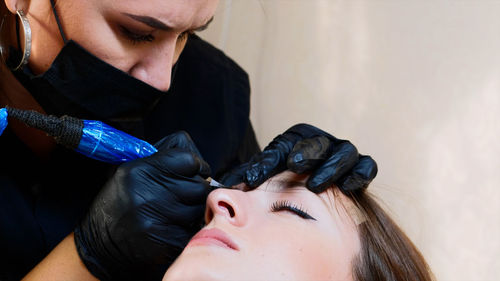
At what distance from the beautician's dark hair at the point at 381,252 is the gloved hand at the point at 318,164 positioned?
0.21 ft

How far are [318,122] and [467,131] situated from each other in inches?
22.1

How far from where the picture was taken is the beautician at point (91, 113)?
1373 mm

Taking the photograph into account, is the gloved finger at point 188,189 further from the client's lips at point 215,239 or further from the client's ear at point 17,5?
the client's ear at point 17,5

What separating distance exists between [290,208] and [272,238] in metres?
0.11

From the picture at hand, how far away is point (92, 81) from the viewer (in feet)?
4.80

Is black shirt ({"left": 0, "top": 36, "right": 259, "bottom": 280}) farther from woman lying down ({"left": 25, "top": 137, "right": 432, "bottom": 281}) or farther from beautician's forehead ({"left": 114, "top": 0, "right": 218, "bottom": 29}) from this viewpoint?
beautician's forehead ({"left": 114, "top": 0, "right": 218, "bottom": 29})

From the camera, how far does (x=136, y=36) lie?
1416 mm

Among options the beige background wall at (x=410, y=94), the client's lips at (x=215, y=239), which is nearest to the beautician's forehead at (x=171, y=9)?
the client's lips at (x=215, y=239)

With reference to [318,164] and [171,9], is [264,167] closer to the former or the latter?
[318,164]

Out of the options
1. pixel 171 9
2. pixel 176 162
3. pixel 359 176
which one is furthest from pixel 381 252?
pixel 171 9

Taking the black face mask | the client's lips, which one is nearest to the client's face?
the client's lips

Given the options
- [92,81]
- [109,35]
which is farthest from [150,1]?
[92,81]

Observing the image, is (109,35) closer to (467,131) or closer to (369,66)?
(369,66)

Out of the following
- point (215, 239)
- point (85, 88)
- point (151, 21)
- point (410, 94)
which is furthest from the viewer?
point (410, 94)
